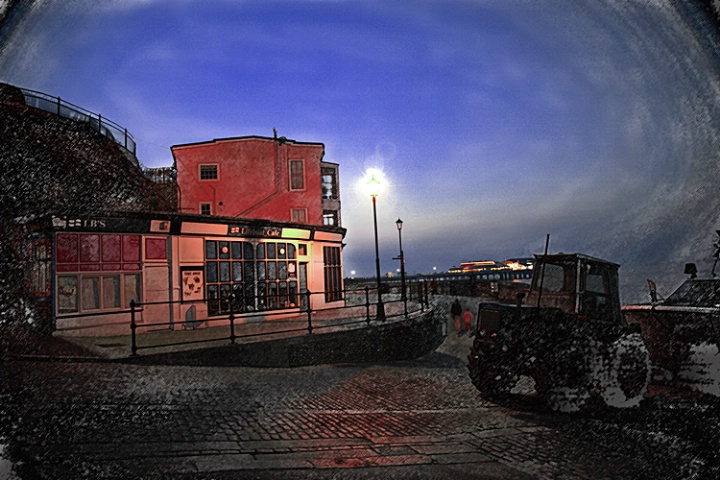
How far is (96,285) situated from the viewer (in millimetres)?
8516

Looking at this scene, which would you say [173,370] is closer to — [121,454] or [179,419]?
[179,419]

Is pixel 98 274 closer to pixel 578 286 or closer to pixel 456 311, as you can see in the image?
pixel 456 311

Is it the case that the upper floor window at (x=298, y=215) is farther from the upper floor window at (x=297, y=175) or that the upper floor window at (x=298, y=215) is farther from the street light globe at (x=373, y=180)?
the street light globe at (x=373, y=180)

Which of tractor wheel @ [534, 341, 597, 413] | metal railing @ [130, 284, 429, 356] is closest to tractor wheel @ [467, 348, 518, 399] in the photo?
tractor wheel @ [534, 341, 597, 413]

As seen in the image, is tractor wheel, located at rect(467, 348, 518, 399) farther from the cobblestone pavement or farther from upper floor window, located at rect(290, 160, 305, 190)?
upper floor window, located at rect(290, 160, 305, 190)

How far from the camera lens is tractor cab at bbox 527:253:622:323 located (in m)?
2.63

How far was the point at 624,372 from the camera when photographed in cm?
315

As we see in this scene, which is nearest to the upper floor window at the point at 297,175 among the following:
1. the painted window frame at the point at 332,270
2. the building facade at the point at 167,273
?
the building facade at the point at 167,273

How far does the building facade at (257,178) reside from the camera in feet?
8.82

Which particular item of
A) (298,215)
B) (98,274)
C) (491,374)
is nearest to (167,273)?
(98,274)

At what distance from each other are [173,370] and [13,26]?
15.8 feet

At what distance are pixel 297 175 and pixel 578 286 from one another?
201 cm

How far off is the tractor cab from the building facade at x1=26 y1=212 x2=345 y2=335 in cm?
385

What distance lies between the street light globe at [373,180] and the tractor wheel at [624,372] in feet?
6.73
